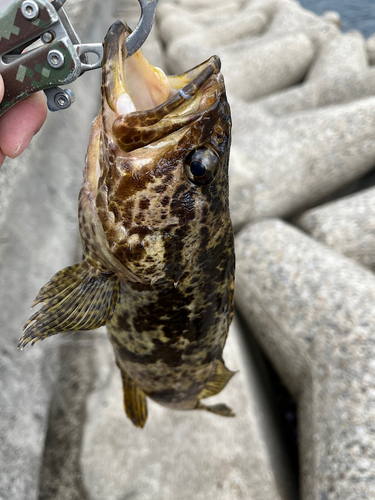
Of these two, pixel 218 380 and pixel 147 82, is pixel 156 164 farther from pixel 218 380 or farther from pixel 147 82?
pixel 218 380

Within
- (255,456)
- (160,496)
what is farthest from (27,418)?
(255,456)

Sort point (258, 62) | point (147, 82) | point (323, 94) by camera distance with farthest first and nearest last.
A: point (258, 62) < point (323, 94) < point (147, 82)

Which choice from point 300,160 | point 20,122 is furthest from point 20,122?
point 300,160

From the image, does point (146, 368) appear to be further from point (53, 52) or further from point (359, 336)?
point (359, 336)

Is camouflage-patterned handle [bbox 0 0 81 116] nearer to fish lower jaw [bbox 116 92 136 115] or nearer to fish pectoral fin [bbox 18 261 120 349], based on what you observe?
fish lower jaw [bbox 116 92 136 115]

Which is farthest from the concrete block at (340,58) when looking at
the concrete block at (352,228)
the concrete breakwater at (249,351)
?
the concrete block at (352,228)

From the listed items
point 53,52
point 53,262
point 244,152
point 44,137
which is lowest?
point 244,152
